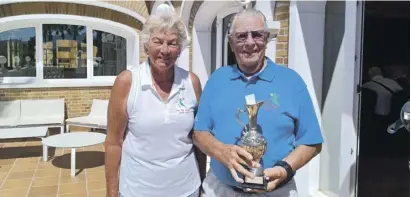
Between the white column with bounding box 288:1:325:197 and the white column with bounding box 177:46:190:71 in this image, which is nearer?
the white column with bounding box 288:1:325:197

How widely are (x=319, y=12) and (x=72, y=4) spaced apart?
6295 millimetres

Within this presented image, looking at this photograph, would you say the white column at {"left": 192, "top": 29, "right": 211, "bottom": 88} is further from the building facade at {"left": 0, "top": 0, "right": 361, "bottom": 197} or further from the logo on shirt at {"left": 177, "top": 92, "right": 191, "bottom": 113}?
the logo on shirt at {"left": 177, "top": 92, "right": 191, "bottom": 113}

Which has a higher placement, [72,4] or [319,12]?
[72,4]

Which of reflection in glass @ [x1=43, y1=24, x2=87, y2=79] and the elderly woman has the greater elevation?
reflection in glass @ [x1=43, y1=24, x2=87, y2=79]

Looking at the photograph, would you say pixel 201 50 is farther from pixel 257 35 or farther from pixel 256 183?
pixel 256 183

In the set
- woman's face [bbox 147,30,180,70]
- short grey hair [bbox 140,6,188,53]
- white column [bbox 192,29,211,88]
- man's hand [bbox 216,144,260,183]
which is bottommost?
man's hand [bbox 216,144,260,183]

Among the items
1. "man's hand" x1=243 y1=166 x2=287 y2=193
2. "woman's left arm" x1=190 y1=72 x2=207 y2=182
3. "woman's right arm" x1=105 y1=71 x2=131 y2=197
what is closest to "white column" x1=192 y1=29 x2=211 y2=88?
"woman's left arm" x1=190 y1=72 x2=207 y2=182

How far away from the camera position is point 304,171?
3.32m

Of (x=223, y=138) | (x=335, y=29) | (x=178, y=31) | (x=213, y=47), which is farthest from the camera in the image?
(x=213, y=47)

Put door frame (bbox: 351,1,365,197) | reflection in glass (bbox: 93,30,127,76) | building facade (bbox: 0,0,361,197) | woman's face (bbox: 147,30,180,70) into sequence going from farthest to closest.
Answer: reflection in glass (bbox: 93,30,127,76) < building facade (bbox: 0,0,361,197) < door frame (bbox: 351,1,365,197) < woman's face (bbox: 147,30,180,70)

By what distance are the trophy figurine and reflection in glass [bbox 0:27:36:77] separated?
8.00 metres

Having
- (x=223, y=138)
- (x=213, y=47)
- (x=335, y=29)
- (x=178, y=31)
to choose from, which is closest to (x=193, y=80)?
(x=178, y=31)

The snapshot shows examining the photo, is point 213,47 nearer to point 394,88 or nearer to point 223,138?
point 394,88

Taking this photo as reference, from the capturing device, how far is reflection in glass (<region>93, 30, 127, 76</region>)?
8891 mm
